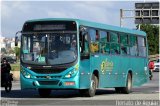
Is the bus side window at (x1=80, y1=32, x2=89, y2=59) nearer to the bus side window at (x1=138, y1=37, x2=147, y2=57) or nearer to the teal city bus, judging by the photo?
the teal city bus

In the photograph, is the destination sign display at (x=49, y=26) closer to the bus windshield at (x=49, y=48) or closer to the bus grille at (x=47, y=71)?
the bus windshield at (x=49, y=48)

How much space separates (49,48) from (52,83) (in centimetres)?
127

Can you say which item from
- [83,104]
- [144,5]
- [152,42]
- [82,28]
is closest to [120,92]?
[82,28]

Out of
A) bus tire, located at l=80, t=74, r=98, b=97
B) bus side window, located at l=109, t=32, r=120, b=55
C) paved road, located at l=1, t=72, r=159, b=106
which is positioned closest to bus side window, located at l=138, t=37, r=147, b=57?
bus side window, located at l=109, t=32, r=120, b=55

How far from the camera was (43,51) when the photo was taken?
21.4m

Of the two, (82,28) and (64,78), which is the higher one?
(82,28)

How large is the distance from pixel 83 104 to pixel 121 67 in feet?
24.7

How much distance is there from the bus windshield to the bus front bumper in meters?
0.64

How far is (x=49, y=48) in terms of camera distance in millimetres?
21312

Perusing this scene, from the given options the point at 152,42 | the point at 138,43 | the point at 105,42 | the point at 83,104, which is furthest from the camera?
the point at 152,42

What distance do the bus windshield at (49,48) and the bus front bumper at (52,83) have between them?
2.09ft

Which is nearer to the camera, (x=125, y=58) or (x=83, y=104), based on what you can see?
(x=83, y=104)

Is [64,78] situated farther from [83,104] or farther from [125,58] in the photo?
[125,58]

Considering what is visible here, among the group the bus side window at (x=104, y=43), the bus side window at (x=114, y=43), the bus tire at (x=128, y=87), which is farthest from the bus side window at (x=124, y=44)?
the bus side window at (x=104, y=43)
